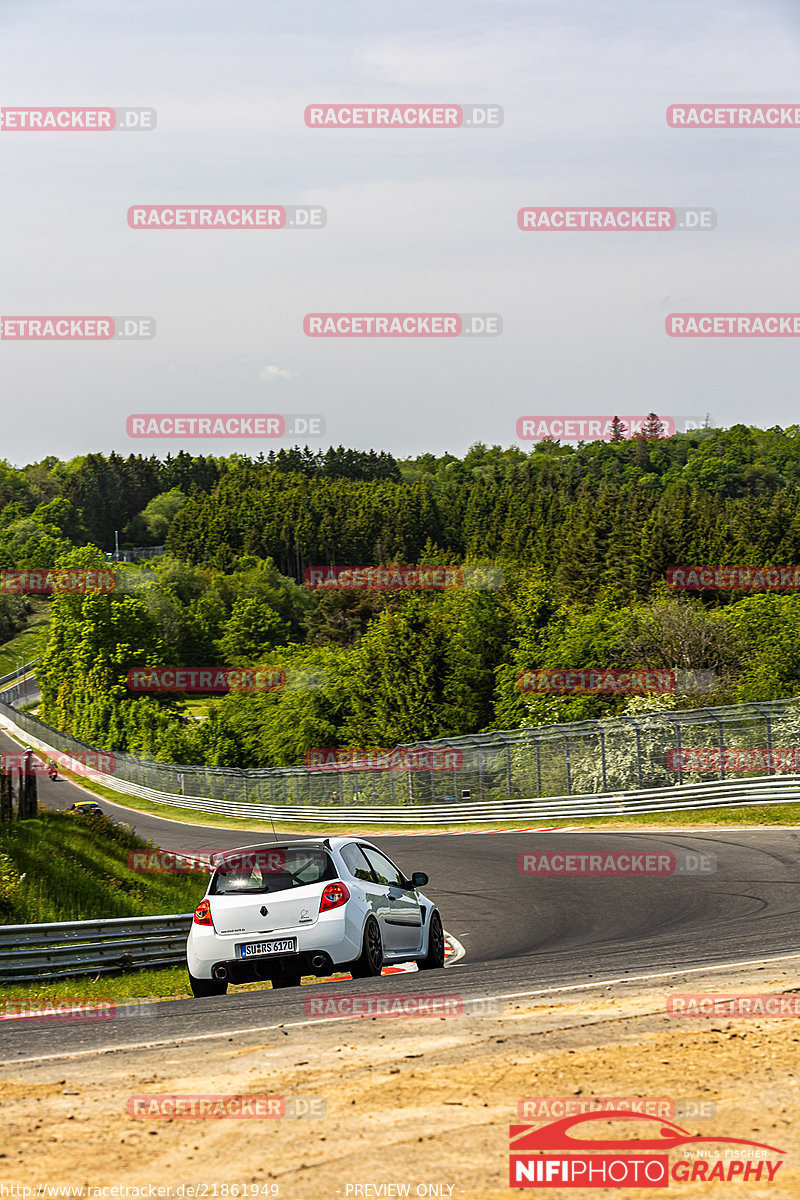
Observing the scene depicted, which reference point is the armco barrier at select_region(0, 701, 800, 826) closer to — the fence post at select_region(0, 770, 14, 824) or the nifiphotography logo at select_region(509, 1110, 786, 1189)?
the fence post at select_region(0, 770, 14, 824)

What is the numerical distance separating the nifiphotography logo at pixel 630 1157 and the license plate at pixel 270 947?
5460 millimetres

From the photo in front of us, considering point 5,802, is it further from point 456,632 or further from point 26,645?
point 26,645

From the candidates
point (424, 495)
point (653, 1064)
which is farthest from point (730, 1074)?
point (424, 495)

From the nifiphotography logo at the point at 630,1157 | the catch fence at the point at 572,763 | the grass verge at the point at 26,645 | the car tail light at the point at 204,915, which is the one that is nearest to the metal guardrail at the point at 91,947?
the car tail light at the point at 204,915

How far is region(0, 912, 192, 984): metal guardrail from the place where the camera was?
1271cm

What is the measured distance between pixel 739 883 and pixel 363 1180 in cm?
1349

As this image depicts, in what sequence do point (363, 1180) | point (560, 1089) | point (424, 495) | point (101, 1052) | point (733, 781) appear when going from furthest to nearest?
point (424, 495) → point (733, 781) → point (101, 1052) → point (560, 1089) → point (363, 1180)

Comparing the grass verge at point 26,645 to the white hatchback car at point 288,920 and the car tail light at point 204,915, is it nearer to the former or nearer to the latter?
the car tail light at point 204,915

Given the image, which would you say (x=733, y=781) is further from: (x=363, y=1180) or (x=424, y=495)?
(x=424, y=495)

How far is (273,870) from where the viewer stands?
1105cm

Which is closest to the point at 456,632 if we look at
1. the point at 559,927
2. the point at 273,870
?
the point at 559,927

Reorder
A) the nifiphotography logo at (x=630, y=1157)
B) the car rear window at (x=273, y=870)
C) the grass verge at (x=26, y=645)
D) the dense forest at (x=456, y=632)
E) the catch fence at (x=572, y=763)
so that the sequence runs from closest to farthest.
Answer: the nifiphotography logo at (x=630, y=1157) → the car rear window at (x=273, y=870) → the catch fence at (x=572, y=763) → the dense forest at (x=456, y=632) → the grass verge at (x=26, y=645)

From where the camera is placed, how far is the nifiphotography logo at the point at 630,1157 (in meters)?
4.87

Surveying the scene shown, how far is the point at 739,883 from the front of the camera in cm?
1727
